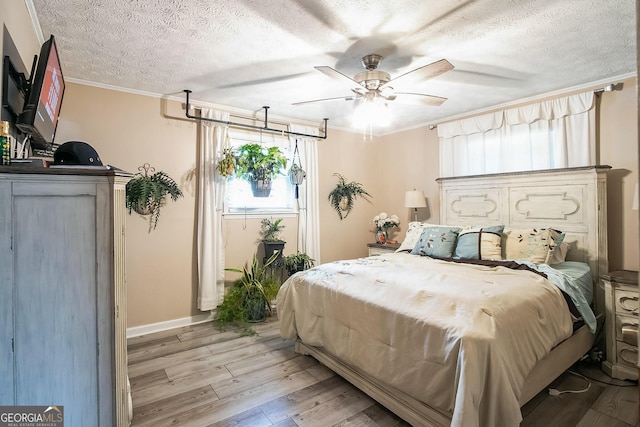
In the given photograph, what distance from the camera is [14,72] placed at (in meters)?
1.57

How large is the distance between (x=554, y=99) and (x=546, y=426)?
312 cm

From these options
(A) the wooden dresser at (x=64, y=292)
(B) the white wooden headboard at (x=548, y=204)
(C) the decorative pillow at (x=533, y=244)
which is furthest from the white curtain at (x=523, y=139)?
(A) the wooden dresser at (x=64, y=292)

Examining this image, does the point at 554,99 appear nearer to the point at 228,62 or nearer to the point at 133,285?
the point at 228,62

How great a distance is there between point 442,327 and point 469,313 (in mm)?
188

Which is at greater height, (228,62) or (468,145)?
(228,62)

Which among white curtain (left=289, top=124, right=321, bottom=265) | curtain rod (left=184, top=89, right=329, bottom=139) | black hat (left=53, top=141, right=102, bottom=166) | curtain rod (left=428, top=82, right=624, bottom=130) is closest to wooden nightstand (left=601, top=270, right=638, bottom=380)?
curtain rod (left=428, top=82, right=624, bottom=130)

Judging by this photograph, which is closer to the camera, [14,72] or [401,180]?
[14,72]

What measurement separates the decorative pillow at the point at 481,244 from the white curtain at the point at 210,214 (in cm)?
272

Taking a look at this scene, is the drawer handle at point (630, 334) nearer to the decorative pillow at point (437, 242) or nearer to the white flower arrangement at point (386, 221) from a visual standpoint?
the decorative pillow at point (437, 242)

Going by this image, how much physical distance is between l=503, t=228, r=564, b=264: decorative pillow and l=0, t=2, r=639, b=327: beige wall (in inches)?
26.7

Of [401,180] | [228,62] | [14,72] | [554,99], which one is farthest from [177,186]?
[554,99]

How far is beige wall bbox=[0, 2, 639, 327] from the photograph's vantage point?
2.84 m

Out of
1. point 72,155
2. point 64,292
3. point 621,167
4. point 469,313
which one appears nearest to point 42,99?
point 72,155

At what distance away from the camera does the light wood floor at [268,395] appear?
6.15 ft
